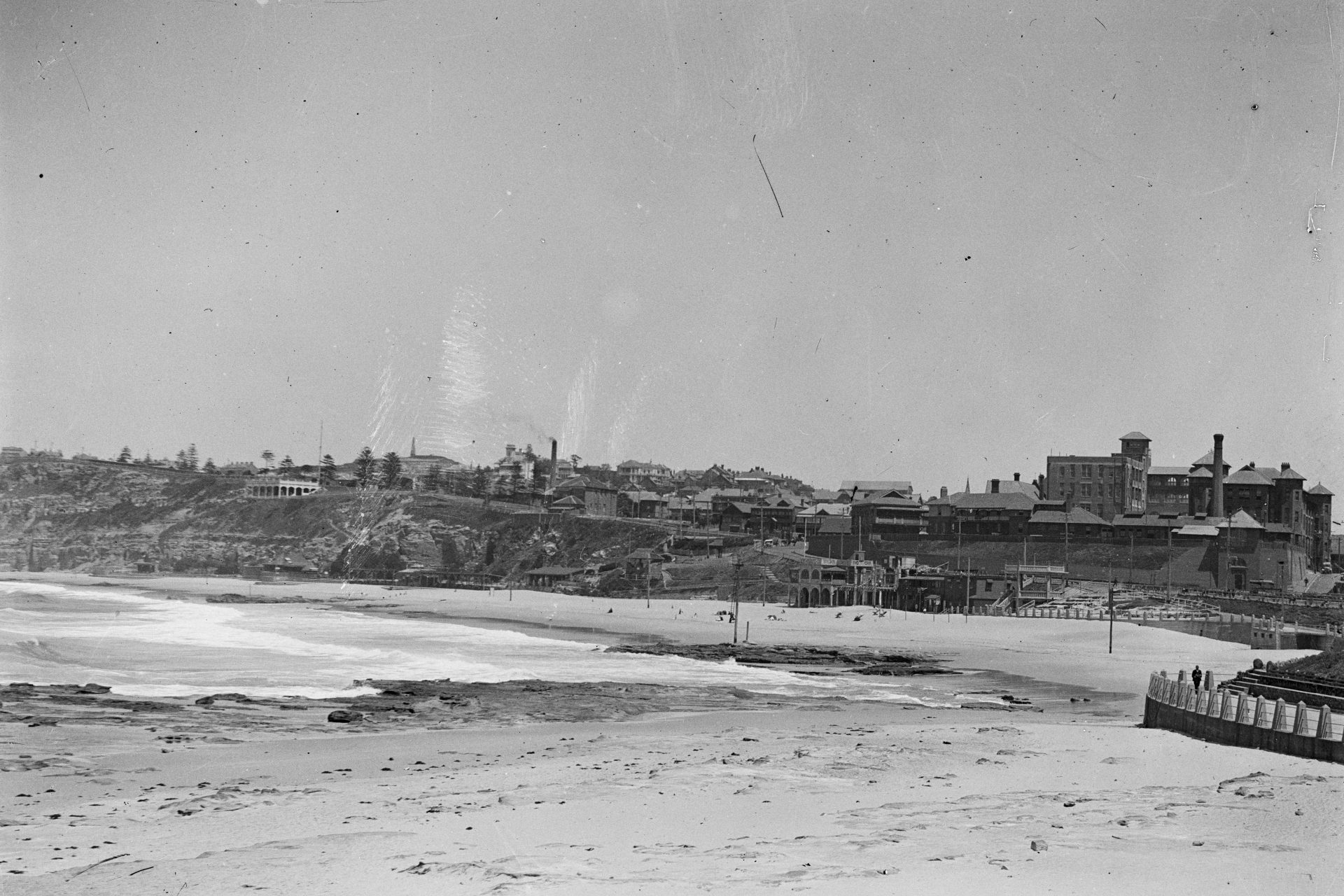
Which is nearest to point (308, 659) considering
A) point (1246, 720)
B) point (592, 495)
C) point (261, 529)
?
point (1246, 720)

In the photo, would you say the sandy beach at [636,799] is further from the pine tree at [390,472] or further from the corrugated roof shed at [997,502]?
the pine tree at [390,472]

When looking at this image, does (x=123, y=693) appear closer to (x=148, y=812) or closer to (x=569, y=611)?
(x=148, y=812)

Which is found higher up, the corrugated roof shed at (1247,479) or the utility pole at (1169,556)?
the corrugated roof shed at (1247,479)

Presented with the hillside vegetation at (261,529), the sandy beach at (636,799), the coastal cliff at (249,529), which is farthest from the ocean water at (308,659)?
the coastal cliff at (249,529)

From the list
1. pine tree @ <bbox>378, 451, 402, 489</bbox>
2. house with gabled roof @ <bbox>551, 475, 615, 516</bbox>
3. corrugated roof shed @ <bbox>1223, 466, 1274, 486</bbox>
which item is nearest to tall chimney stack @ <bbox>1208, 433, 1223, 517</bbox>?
corrugated roof shed @ <bbox>1223, 466, 1274, 486</bbox>

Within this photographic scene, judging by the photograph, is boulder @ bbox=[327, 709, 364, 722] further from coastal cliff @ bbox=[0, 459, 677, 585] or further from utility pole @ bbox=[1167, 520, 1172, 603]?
coastal cliff @ bbox=[0, 459, 677, 585]

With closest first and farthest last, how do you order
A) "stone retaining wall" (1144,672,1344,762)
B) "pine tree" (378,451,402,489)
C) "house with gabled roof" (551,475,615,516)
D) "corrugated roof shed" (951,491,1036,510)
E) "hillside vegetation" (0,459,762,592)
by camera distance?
"stone retaining wall" (1144,672,1344,762)
"corrugated roof shed" (951,491,1036,510)
"hillside vegetation" (0,459,762,592)
"house with gabled roof" (551,475,615,516)
"pine tree" (378,451,402,489)
